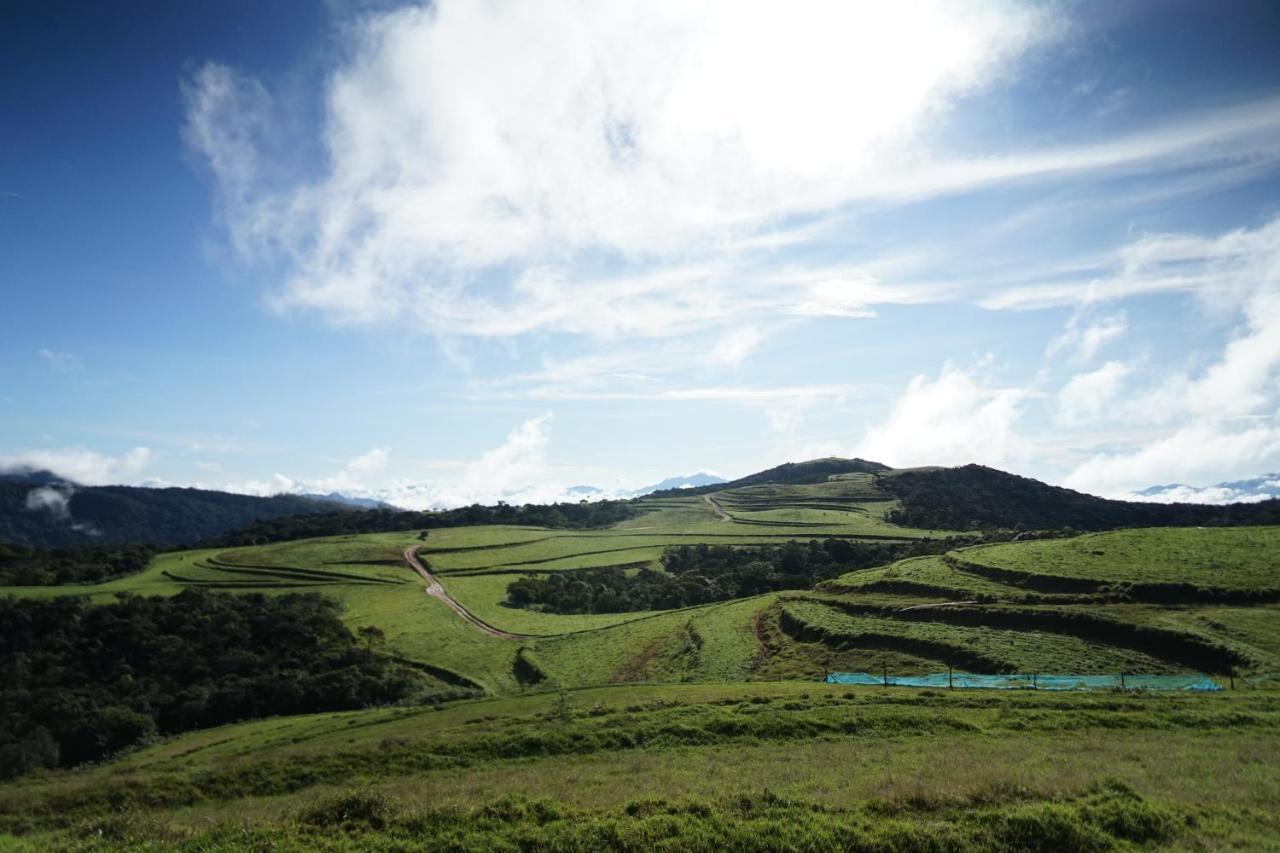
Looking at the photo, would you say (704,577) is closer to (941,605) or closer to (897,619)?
(897,619)

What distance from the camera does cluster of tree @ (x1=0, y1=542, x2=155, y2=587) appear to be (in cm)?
10475

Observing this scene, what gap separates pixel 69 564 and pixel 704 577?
354 feet

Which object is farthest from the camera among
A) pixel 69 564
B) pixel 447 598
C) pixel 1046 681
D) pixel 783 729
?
pixel 69 564

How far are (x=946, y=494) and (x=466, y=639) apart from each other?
15529 cm

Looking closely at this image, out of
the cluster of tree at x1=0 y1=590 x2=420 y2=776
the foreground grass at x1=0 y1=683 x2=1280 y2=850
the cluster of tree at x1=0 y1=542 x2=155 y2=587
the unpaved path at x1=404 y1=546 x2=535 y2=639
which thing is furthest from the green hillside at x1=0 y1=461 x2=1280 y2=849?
the cluster of tree at x1=0 y1=542 x2=155 y2=587

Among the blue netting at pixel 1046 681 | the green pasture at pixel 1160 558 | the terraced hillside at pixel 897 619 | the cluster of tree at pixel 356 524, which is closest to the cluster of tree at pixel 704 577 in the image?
the terraced hillside at pixel 897 619

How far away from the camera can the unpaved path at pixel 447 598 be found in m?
76.1

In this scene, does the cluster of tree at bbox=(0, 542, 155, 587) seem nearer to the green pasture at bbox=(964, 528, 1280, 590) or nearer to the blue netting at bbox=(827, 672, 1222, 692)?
the blue netting at bbox=(827, 672, 1222, 692)

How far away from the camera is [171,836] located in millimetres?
15781

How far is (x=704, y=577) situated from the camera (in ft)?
356

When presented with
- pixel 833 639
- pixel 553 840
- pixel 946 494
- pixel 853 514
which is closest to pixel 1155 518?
pixel 946 494

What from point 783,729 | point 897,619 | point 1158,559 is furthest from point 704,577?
point 783,729

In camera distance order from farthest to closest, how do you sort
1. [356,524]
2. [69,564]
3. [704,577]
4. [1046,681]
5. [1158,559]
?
[356,524], [69,564], [704,577], [1158,559], [1046,681]

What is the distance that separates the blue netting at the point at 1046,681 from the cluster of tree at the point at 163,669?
4157cm
